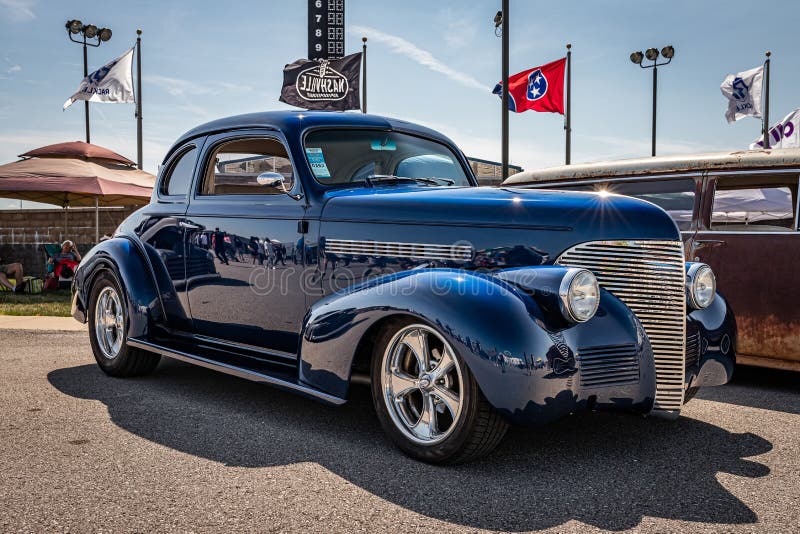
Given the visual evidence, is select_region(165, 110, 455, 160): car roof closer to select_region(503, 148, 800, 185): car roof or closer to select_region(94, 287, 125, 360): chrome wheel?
select_region(94, 287, 125, 360): chrome wheel

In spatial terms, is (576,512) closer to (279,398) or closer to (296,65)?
(279,398)

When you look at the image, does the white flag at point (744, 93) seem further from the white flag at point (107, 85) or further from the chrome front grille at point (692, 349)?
the chrome front grille at point (692, 349)

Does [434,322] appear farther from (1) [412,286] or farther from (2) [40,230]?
(2) [40,230]

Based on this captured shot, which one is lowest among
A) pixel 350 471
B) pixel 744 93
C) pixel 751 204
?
pixel 350 471

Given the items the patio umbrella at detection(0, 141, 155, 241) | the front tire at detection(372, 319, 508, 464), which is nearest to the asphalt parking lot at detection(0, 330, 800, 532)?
the front tire at detection(372, 319, 508, 464)

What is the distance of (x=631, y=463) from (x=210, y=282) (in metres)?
2.82

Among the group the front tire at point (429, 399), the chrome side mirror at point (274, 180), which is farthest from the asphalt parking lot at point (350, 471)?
the chrome side mirror at point (274, 180)

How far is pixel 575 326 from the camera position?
3176 millimetres

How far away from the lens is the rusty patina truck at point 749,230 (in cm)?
511

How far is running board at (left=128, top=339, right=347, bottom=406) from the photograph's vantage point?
12.1 feet

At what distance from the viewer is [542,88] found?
15.8 metres

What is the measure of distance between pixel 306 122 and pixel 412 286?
161 cm

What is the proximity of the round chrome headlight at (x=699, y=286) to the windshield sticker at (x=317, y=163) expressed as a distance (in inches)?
84.2

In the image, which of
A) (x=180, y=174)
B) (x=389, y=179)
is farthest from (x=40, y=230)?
(x=389, y=179)
